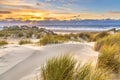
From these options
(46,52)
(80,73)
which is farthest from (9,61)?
(80,73)

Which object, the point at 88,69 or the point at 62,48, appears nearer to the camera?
the point at 88,69

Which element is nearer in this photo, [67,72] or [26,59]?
[67,72]

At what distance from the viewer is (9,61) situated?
6816 millimetres

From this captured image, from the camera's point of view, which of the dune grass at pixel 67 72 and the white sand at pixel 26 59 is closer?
the dune grass at pixel 67 72

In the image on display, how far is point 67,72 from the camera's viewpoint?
432cm

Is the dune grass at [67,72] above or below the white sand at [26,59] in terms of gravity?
above

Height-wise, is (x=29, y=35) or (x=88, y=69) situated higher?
(x=88, y=69)

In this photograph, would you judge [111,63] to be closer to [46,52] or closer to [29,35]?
[46,52]

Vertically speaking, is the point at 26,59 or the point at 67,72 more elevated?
the point at 67,72

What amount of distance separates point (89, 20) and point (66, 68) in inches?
2882

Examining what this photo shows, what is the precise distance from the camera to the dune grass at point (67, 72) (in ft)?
Result: 13.2

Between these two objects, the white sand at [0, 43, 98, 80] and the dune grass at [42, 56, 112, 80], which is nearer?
the dune grass at [42, 56, 112, 80]

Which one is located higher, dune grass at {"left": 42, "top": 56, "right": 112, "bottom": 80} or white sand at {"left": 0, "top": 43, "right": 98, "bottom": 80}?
dune grass at {"left": 42, "top": 56, "right": 112, "bottom": 80}

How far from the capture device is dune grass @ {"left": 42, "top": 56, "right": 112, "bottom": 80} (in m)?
4.03
